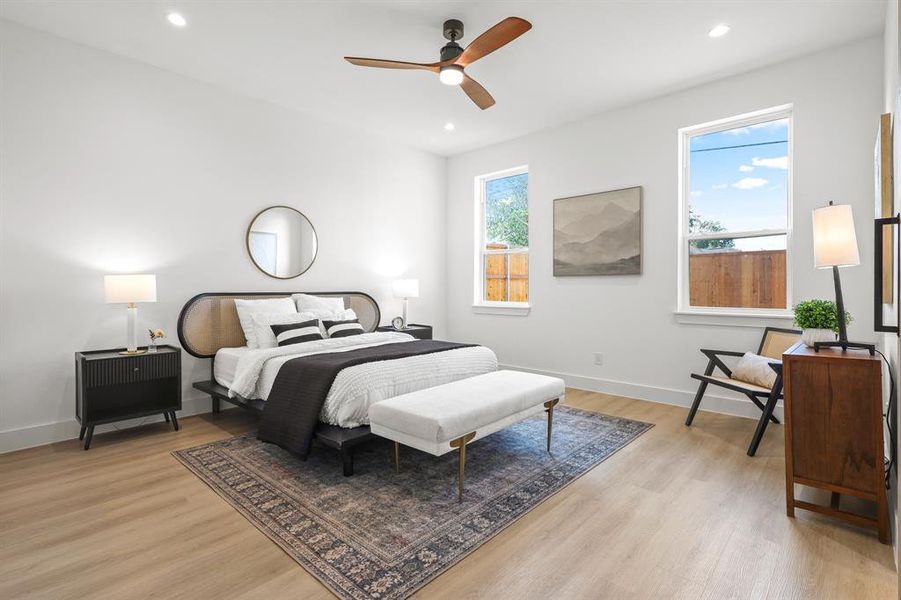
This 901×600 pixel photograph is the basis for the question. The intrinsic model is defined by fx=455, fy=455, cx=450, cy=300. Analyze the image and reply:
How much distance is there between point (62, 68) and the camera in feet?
10.9

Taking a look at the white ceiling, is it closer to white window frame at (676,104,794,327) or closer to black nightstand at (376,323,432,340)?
white window frame at (676,104,794,327)

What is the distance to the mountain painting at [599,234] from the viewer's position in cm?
450

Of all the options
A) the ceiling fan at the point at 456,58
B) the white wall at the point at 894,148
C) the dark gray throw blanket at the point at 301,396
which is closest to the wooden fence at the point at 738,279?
the white wall at the point at 894,148

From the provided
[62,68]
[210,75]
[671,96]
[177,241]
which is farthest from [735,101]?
[62,68]

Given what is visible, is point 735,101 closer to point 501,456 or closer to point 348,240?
point 501,456

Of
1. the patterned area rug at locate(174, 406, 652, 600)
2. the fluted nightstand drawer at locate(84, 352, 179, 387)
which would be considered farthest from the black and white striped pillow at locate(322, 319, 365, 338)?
the fluted nightstand drawer at locate(84, 352, 179, 387)

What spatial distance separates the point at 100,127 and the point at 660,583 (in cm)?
462

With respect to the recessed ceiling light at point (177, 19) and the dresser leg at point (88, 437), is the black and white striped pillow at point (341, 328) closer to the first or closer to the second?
the dresser leg at point (88, 437)

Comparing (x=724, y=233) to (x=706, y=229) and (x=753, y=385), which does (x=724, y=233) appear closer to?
(x=706, y=229)

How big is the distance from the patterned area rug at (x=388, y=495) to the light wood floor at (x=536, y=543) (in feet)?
0.28

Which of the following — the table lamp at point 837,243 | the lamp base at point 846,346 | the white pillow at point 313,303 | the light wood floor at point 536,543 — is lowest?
the light wood floor at point 536,543

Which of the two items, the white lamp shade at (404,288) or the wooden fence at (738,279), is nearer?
the wooden fence at (738,279)

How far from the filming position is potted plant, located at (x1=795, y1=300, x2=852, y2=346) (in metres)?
2.37

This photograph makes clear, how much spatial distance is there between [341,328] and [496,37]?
9.10 feet
